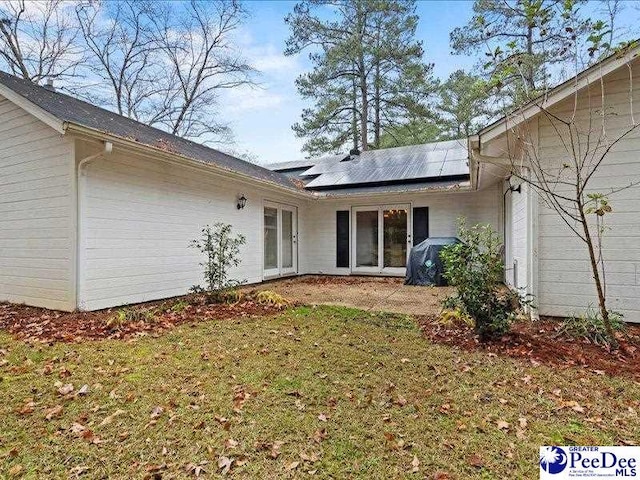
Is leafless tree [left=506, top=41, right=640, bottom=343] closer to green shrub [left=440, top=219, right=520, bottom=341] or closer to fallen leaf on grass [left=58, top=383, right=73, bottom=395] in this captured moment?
green shrub [left=440, top=219, right=520, bottom=341]

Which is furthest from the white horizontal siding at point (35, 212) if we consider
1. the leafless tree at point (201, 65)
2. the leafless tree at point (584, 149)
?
the leafless tree at point (201, 65)

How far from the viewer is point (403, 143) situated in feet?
59.9

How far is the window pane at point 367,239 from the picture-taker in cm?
1057

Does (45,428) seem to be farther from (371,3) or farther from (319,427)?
(371,3)

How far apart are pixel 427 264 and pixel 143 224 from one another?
6.17 meters

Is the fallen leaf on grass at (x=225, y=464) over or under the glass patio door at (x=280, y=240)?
under

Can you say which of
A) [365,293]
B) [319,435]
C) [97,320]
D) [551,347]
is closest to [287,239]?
[365,293]

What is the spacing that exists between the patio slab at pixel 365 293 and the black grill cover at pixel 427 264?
0.36 m

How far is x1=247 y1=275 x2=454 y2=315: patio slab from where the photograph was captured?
6.13 meters

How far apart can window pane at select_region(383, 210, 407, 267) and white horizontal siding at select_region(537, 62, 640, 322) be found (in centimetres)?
518

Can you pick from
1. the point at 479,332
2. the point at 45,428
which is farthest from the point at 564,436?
the point at 45,428

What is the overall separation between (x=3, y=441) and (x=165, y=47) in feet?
56.6

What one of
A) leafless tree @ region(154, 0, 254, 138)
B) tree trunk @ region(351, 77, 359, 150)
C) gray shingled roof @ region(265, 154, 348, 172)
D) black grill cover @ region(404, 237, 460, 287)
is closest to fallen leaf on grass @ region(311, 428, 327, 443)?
black grill cover @ region(404, 237, 460, 287)

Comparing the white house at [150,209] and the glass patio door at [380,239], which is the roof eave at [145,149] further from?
the glass patio door at [380,239]
